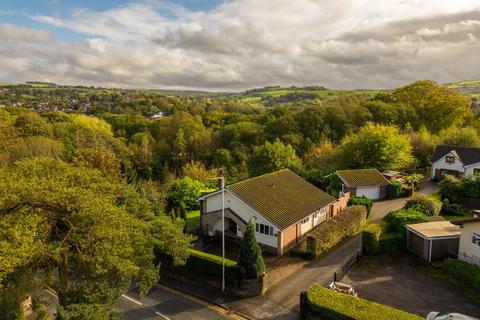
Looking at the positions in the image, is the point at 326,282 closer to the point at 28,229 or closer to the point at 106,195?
the point at 106,195

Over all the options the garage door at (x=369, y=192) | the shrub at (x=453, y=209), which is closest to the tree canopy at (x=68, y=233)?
the garage door at (x=369, y=192)

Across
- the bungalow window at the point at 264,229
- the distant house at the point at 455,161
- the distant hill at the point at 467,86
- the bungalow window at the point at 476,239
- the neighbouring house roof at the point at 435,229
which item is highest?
the distant hill at the point at 467,86

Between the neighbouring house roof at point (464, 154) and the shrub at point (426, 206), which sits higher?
the neighbouring house roof at point (464, 154)

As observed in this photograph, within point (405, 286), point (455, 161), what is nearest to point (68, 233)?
point (405, 286)

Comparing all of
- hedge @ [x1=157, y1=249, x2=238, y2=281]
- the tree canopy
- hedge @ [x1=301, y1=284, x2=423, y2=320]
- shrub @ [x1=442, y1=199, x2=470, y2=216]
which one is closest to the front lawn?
hedge @ [x1=157, y1=249, x2=238, y2=281]

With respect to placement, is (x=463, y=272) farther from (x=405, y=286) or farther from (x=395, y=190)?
(x=395, y=190)

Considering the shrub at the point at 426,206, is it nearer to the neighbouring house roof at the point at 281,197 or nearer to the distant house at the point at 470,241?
the neighbouring house roof at the point at 281,197


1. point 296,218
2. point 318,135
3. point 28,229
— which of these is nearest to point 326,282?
point 296,218
